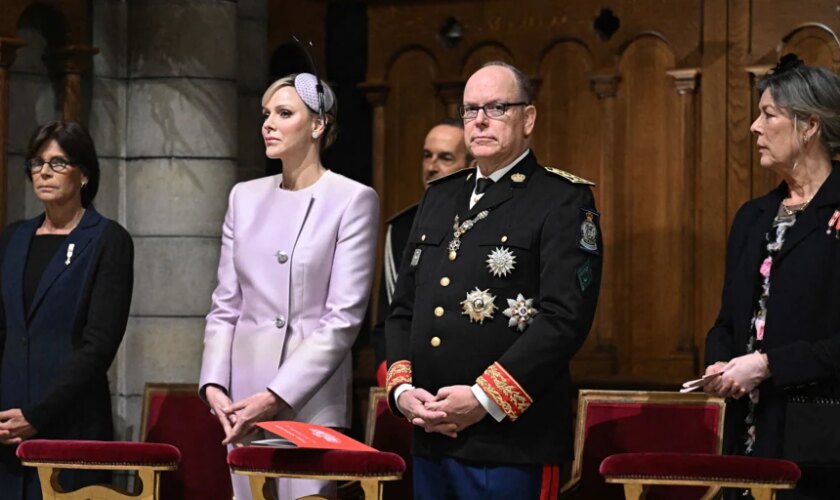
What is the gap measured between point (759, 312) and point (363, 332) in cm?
300

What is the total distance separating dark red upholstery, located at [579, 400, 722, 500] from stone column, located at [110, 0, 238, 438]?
1955 millimetres

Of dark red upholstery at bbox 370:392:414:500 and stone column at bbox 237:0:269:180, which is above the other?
stone column at bbox 237:0:269:180

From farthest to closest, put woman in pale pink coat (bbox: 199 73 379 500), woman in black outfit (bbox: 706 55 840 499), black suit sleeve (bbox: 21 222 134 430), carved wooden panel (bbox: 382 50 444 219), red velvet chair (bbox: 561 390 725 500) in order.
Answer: carved wooden panel (bbox: 382 50 444 219), black suit sleeve (bbox: 21 222 134 430), red velvet chair (bbox: 561 390 725 500), woman in pale pink coat (bbox: 199 73 379 500), woman in black outfit (bbox: 706 55 840 499)

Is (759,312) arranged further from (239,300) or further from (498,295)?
(239,300)

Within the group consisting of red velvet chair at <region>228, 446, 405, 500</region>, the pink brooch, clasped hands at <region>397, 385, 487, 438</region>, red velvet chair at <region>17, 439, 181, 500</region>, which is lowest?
red velvet chair at <region>17, 439, 181, 500</region>

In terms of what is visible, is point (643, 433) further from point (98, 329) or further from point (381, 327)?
point (98, 329)

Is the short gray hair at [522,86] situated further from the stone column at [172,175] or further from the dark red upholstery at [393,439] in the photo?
the stone column at [172,175]

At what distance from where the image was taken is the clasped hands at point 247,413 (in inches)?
180

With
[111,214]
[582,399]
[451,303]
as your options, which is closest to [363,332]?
[111,214]


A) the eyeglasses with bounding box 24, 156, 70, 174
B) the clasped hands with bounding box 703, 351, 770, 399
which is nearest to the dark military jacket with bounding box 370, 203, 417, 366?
the eyeglasses with bounding box 24, 156, 70, 174

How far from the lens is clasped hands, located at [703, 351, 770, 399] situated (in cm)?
412

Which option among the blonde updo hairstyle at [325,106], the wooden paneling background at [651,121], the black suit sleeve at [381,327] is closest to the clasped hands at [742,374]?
the blonde updo hairstyle at [325,106]

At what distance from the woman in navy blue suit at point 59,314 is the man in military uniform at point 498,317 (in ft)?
4.30

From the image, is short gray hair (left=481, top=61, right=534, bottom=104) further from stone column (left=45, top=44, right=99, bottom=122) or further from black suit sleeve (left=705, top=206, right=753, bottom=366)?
stone column (left=45, top=44, right=99, bottom=122)
